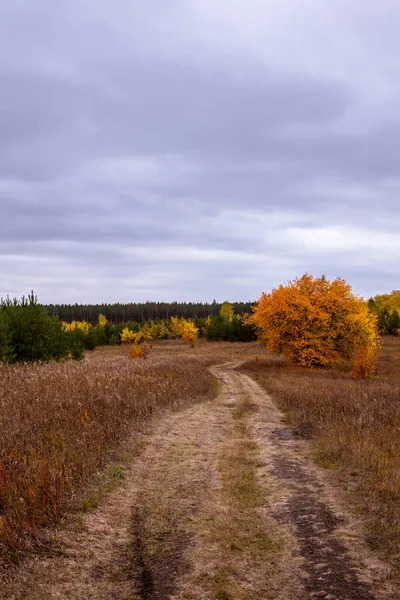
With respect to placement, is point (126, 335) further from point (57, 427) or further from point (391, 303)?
point (57, 427)

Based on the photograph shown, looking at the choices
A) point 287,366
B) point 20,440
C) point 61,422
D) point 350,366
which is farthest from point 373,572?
point 350,366

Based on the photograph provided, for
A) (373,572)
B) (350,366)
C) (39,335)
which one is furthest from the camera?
(350,366)

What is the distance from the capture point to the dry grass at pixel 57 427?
6.29 meters

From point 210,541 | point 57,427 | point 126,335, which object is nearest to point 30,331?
point 57,427

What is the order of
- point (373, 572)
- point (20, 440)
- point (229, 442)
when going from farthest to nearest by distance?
point (229, 442) → point (20, 440) → point (373, 572)

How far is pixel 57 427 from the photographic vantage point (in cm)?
998

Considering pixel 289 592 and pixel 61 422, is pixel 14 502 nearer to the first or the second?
pixel 289 592

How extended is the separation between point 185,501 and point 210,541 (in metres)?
1.56

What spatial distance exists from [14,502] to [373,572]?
4.27m

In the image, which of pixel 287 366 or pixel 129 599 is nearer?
pixel 129 599

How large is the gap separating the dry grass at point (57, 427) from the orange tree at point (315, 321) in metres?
22.7

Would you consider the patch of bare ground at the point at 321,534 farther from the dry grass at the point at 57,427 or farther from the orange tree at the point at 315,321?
the orange tree at the point at 315,321

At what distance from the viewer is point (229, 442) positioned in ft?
37.6

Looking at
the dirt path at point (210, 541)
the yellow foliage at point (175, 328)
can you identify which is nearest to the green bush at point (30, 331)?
the dirt path at point (210, 541)
